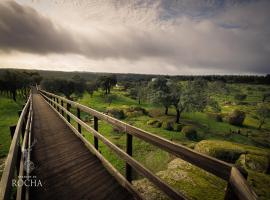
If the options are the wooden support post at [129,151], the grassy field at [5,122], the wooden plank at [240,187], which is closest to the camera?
the wooden plank at [240,187]

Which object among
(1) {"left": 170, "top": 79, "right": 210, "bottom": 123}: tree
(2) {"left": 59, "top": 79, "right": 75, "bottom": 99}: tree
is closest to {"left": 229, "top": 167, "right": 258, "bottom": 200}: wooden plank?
(1) {"left": 170, "top": 79, "right": 210, "bottom": 123}: tree

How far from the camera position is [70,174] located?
3.60m

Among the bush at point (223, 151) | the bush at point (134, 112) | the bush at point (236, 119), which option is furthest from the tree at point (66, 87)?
the bush at point (236, 119)

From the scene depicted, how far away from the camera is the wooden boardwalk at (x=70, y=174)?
117 inches

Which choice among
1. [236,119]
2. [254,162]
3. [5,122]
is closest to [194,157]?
[254,162]

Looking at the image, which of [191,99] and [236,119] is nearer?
[191,99]

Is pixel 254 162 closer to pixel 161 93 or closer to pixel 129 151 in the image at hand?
pixel 129 151

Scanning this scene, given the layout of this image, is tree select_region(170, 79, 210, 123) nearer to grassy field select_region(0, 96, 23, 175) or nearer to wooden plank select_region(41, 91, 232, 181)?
grassy field select_region(0, 96, 23, 175)

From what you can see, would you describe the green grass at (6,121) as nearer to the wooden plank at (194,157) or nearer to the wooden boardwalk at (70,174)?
the wooden boardwalk at (70,174)

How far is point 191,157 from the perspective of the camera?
5.72ft

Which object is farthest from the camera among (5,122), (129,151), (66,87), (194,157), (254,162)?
(66,87)

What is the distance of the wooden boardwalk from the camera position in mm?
2963

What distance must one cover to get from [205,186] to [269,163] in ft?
22.0

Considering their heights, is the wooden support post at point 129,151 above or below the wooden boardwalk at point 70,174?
above
